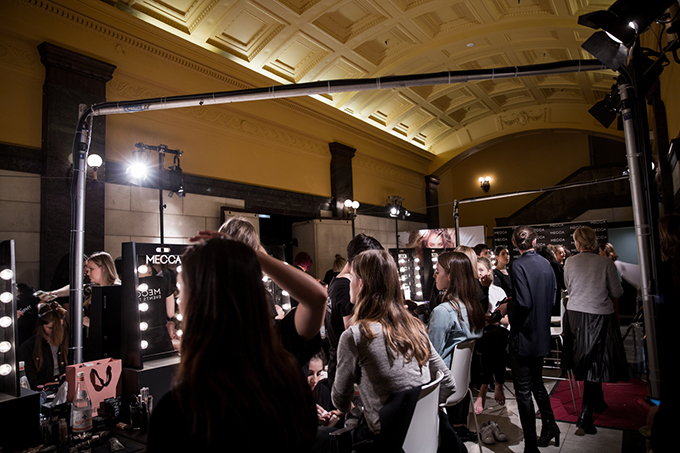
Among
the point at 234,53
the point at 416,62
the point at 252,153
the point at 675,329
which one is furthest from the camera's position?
the point at 416,62

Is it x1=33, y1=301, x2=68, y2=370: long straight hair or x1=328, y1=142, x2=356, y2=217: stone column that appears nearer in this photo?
x1=33, y1=301, x2=68, y2=370: long straight hair

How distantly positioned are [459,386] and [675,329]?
163 centimetres

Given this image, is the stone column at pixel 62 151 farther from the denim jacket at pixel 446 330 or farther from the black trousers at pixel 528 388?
the black trousers at pixel 528 388

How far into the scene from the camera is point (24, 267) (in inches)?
191

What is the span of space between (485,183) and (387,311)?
13971mm

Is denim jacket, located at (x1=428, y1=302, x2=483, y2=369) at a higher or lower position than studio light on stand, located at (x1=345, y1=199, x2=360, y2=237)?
lower

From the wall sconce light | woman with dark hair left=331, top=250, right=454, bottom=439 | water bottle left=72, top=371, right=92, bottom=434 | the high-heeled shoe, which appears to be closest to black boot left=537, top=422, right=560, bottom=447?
the high-heeled shoe

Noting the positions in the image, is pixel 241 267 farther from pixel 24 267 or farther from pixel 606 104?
pixel 24 267

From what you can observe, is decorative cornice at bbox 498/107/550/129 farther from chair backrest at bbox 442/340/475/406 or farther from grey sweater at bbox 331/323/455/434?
grey sweater at bbox 331/323/455/434

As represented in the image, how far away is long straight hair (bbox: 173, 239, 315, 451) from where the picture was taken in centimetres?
91

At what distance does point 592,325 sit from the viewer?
12.7 ft

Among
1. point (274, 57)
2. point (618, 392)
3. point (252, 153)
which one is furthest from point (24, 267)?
point (618, 392)

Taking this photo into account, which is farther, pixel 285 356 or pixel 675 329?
pixel 675 329

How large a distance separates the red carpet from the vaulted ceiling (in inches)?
258
